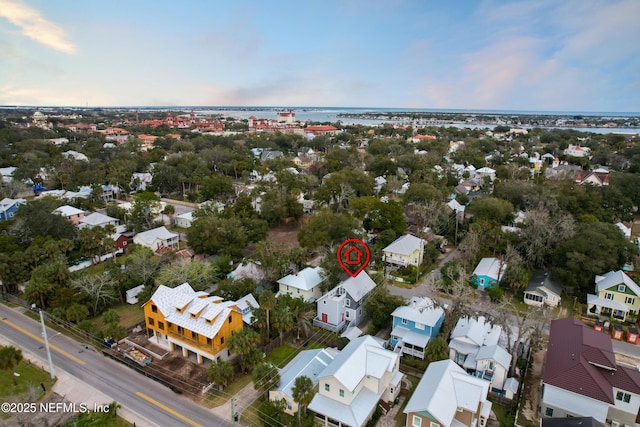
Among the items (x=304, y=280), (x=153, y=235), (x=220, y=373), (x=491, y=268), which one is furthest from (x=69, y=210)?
(x=491, y=268)

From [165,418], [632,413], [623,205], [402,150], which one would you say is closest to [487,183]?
[623,205]

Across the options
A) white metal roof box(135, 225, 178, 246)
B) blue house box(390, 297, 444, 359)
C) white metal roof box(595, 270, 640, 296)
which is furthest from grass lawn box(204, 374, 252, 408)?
white metal roof box(595, 270, 640, 296)

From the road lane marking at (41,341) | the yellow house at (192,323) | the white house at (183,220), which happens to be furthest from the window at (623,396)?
the white house at (183,220)

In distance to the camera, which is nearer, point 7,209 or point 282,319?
point 282,319

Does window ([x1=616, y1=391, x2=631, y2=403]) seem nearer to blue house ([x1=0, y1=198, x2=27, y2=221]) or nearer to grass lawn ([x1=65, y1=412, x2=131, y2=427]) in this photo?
grass lawn ([x1=65, y1=412, x2=131, y2=427])

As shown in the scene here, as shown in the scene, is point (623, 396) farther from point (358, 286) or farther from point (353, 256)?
point (353, 256)

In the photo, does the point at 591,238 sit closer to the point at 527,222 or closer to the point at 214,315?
the point at 527,222
